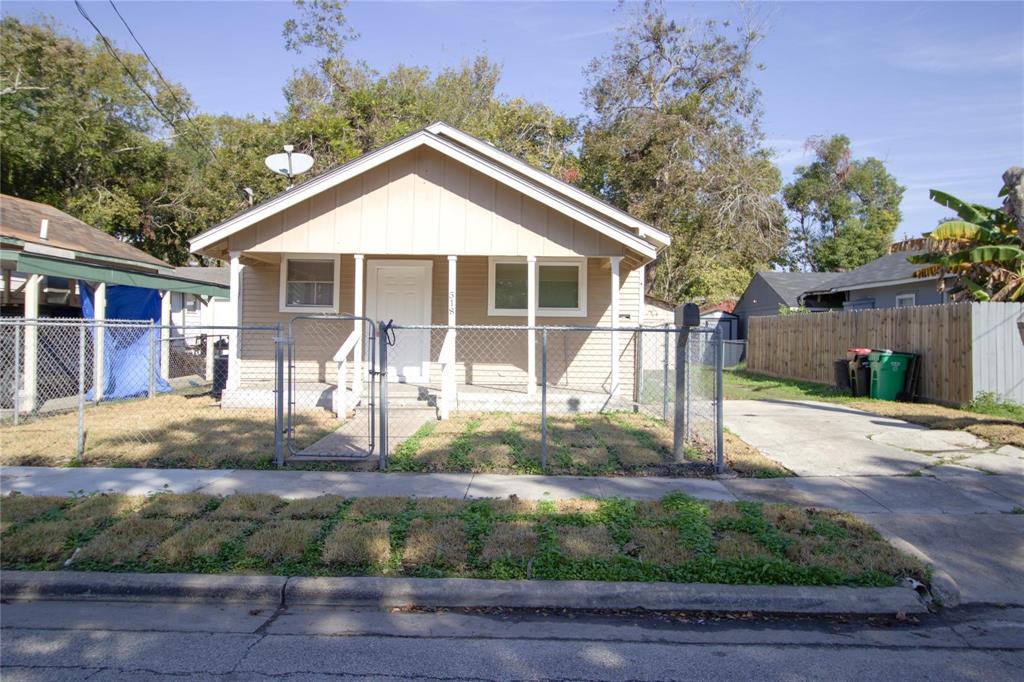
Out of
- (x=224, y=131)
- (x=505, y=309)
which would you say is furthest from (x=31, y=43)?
(x=505, y=309)

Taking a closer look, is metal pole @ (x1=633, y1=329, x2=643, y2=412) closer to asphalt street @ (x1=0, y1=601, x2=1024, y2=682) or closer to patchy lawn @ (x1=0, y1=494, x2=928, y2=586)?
patchy lawn @ (x1=0, y1=494, x2=928, y2=586)

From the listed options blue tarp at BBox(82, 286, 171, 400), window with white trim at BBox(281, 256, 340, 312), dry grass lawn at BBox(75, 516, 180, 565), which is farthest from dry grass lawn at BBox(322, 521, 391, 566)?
blue tarp at BBox(82, 286, 171, 400)

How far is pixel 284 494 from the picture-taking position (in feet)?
21.7

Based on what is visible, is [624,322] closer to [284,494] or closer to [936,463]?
[936,463]

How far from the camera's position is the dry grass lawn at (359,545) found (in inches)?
190

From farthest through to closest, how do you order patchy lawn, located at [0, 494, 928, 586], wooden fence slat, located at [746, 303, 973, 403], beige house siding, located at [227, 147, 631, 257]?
wooden fence slat, located at [746, 303, 973, 403]
beige house siding, located at [227, 147, 631, 257]
patchy lawn, located at [0, 494, 928, 586]

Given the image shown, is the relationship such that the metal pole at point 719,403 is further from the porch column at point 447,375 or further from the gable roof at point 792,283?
the gable roof at point 792,283

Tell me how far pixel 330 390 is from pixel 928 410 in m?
10.8

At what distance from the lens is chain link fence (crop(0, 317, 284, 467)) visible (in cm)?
811

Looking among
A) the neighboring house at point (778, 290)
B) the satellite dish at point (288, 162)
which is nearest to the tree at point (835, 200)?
the neighboring house at point (778, 290)

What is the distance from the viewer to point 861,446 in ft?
29.8

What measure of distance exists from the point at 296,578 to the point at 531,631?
168 centimetres

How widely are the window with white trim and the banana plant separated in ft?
43.3

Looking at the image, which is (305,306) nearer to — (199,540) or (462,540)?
(199,540)
